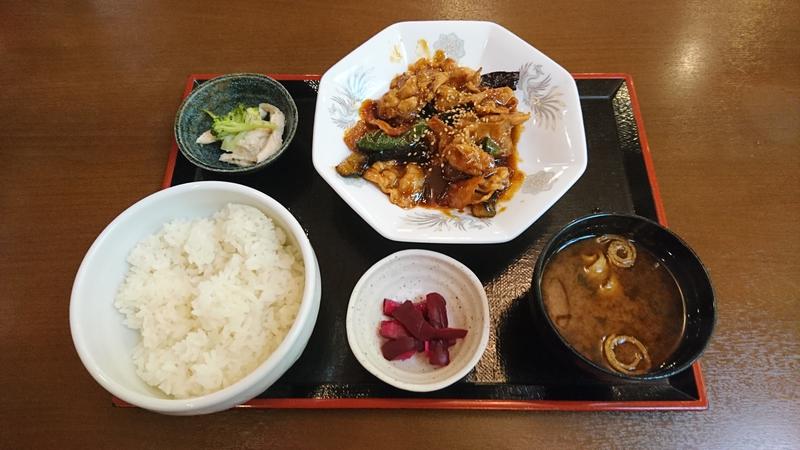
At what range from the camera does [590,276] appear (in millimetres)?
1821

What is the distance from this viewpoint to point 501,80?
2.43 m

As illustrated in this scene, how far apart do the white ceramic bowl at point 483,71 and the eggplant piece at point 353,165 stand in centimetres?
3

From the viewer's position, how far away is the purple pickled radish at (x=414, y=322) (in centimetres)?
175

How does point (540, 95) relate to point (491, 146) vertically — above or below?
above

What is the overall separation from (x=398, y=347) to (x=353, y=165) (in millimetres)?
899

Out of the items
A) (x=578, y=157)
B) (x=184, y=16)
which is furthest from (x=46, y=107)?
(x=578, y=157)

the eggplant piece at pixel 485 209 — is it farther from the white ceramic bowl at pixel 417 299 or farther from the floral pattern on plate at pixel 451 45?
the floral pattern on plate at pixel 451 45

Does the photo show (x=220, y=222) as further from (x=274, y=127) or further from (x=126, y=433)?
(x=126, y=433)

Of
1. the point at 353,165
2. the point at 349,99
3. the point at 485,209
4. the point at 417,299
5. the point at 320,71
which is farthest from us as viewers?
the point at 320,71

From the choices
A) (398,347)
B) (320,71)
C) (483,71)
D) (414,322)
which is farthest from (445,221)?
(320,71)

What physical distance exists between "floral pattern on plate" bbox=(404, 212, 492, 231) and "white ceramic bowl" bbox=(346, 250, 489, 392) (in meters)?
0.15

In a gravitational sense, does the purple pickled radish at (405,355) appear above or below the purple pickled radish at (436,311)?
below

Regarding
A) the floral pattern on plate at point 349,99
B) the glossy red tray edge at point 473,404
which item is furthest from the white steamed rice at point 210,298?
the floral pattern on plate at point 349,99

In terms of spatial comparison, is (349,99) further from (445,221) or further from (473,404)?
(473,404)
